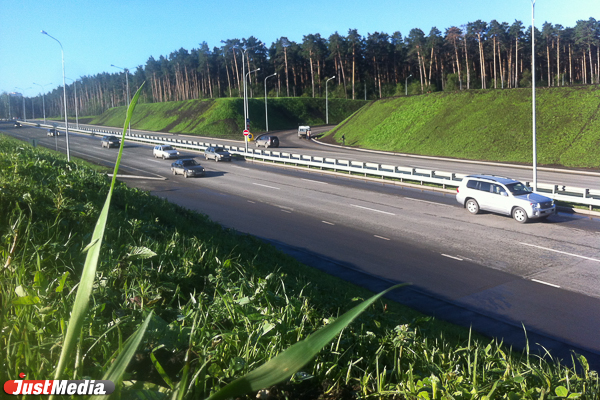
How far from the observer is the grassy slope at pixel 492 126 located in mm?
39438

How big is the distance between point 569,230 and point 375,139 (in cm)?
3885

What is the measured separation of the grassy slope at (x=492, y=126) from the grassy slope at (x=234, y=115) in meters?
31.3

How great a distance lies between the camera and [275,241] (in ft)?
56.5

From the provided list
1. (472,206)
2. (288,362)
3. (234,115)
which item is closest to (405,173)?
(472,206)

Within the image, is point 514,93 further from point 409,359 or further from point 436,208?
point 409,359

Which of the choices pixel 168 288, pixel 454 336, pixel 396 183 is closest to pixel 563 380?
pixel 168 288

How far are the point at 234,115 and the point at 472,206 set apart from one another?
237 feet

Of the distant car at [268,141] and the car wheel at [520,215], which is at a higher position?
the distant car at [268,141]

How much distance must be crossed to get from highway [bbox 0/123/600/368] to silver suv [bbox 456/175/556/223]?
1.58ft

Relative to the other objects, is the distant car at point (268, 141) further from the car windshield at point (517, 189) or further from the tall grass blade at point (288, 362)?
the tall grass blade at point (288, 362)

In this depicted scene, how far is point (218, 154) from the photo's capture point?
147 feet

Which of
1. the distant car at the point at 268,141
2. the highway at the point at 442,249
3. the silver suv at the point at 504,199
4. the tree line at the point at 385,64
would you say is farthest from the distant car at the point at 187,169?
the tree line at the point at 385,64

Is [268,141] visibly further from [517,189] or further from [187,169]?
[517,189]

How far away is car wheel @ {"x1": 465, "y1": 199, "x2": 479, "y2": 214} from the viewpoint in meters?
21.0
